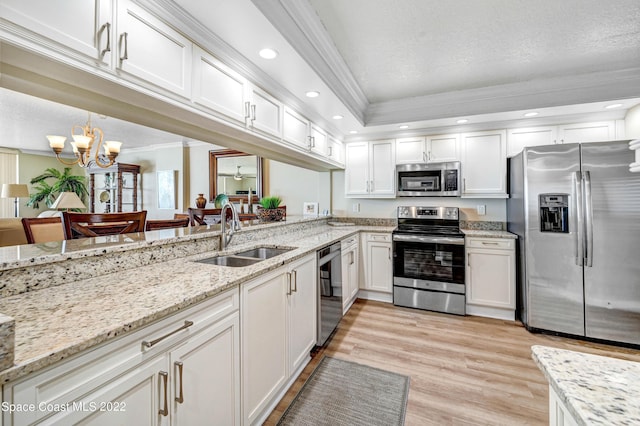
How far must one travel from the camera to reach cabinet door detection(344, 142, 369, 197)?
398 centimetres

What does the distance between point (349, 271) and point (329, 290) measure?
80 centimetres

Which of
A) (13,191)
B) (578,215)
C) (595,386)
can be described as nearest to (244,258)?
(595,386)

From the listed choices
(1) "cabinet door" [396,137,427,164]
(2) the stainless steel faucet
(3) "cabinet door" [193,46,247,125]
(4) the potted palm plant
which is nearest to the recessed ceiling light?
(3) "cabinet door" [193,46,247,125]

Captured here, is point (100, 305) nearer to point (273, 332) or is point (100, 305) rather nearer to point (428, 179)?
point (273, 332)

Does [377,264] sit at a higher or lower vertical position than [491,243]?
lower

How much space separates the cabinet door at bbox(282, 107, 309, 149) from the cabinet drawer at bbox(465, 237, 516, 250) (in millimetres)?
2215

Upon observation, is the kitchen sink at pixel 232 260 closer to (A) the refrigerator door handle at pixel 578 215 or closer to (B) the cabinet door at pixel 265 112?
(B) the cabinet door at pixel 265 112

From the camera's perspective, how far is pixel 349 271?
328cm

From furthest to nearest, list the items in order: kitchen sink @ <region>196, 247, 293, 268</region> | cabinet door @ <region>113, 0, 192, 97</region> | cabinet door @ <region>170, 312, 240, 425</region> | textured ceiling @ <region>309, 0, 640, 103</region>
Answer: kitchen sink @ <region>196, 247, 293, 268</region>, textured ceiling @ <region>309, 0, 640, 103</region>, cabinet door @ <region>113, 0, 192, 97</region>, cabinet door @ <region>170, 312, 240, 425</region>

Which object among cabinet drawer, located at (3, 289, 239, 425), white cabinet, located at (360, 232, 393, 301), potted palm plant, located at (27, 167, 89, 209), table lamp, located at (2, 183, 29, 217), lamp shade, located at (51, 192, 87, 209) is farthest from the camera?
potted palm plant, located at (27, 167, 89, 209)

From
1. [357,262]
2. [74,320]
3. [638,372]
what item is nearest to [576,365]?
[638,372]

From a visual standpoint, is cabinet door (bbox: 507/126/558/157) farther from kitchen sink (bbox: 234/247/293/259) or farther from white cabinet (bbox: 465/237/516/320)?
kitchen sink (bbox: 234/247/293/259)

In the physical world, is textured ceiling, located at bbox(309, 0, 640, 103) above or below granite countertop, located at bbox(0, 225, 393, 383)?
above

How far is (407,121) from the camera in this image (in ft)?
10.7
